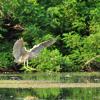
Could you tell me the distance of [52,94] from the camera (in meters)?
17.6

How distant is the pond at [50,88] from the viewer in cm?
1667

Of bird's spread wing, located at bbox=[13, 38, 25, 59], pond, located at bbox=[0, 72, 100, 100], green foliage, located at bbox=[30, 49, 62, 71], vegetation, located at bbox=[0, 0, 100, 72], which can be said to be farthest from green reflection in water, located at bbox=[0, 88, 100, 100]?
vegetation, located at bbox=[0, 0, 100, 72]

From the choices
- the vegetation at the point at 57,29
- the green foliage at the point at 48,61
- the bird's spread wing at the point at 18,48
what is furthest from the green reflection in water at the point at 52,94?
the vegetation at the point at 57,29

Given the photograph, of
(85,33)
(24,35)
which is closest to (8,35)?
(24,35)

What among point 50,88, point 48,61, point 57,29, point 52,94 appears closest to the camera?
point 52,94

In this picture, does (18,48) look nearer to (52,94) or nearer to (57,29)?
(52,94)

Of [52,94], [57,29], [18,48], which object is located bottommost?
[52,94]

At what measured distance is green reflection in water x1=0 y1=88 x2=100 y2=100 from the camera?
53.6ft

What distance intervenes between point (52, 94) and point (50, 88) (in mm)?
1643

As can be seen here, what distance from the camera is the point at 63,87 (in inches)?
769

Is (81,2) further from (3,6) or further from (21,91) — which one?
(21,91)

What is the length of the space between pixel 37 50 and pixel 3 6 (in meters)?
11.6

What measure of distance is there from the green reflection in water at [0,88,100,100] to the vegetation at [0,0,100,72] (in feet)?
29.6

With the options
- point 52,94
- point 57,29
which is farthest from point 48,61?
point 52,94
